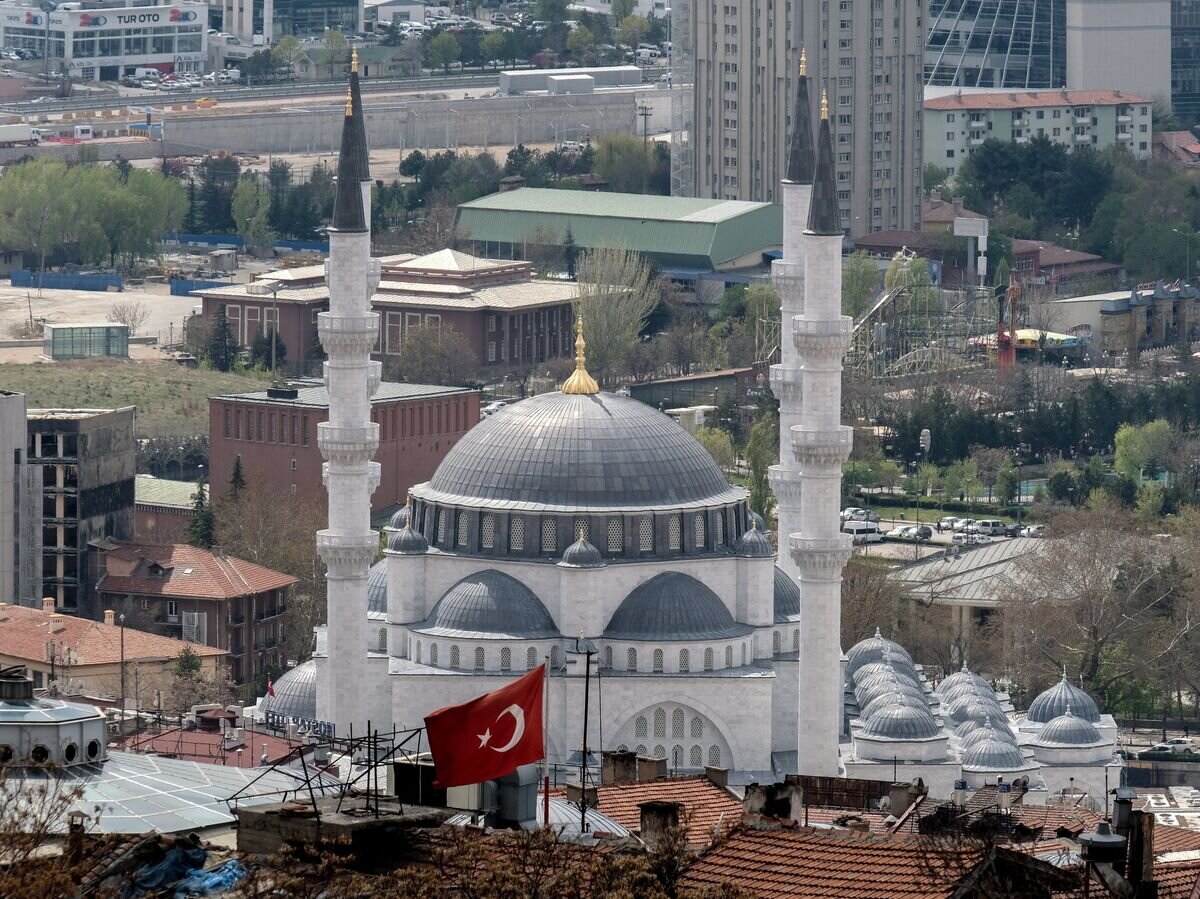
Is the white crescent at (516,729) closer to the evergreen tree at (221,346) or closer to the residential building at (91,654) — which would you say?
the residential building at (91,654)

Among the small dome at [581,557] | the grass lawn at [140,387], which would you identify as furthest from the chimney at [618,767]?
the grass lawn at [140,387]

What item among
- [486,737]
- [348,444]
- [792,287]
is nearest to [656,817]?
[486,737]

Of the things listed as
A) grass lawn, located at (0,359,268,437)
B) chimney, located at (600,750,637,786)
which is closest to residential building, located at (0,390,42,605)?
grass lawn, located at (0,359,268,437)

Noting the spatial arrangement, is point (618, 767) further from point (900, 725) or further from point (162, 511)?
point (162, 511)

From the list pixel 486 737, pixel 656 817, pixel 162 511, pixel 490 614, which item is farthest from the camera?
pixel 162 511

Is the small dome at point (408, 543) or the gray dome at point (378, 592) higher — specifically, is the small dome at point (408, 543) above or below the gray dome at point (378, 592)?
above

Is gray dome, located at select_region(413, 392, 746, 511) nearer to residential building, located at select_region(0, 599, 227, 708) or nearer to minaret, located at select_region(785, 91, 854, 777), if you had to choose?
minaret, located at select_region(785, 91, 854, 777)
